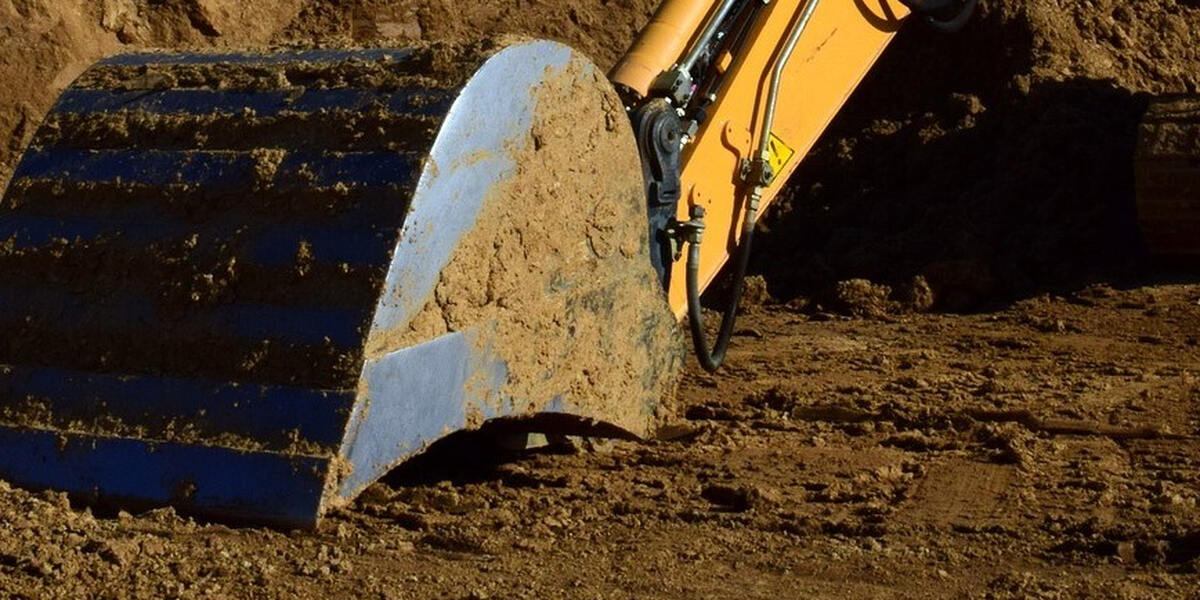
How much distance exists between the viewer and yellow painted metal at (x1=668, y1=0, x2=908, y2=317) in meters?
4.77

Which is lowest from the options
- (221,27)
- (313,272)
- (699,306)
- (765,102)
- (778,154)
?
(313,272)

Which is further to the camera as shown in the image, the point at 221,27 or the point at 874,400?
the point at 221,27

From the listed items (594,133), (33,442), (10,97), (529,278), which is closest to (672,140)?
(594,133)

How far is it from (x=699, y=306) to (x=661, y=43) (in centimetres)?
71

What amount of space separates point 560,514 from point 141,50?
61.2 inches

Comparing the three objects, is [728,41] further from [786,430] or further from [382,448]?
[382,448]

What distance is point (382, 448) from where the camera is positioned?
3537mm

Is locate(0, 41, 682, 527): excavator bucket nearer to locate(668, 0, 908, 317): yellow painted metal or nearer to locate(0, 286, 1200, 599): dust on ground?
locate(0, 286, 1200, 599): dust on ground

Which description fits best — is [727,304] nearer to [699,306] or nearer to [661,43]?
[699,306]

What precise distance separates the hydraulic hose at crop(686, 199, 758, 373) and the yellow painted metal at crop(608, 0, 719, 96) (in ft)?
1.48

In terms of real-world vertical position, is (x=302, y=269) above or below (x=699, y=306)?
below

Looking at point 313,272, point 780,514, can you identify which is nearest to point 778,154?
point 780,514

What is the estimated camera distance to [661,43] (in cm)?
470

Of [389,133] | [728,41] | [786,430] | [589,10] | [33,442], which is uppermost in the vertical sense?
[589,10]
